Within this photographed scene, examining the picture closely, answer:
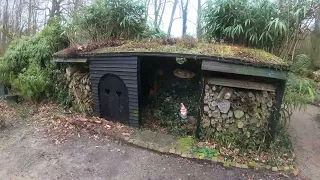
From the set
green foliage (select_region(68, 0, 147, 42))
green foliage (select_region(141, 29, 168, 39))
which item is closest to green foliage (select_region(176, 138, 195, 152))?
green foliage (select_region(141, 29, 168, 39))

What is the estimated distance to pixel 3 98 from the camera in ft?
24.1

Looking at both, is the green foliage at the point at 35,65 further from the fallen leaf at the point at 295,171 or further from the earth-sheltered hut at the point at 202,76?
the fallen leaf at the point at 295,171

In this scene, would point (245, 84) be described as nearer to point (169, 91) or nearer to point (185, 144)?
point (185, 144)

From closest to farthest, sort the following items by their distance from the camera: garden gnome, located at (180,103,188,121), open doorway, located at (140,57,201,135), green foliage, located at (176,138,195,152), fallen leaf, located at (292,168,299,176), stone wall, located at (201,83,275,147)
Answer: fallen leaf, located at (292,168,299,176) < stone wall, located at (201,83,275,147) < green foliage, located at (176,138,195,152) < garden gnome, located at (180,103,188,121) < open doorway, located at (140,57,201,135)

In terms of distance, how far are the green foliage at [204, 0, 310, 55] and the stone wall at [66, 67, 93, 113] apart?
12.1 feet

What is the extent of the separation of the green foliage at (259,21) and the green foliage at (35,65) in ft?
16.0

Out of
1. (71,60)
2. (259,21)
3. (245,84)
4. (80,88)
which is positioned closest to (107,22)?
(71,60)

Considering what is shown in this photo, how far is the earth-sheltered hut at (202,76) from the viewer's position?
13.2ft

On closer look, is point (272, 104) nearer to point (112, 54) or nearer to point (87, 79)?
point (112, 54)

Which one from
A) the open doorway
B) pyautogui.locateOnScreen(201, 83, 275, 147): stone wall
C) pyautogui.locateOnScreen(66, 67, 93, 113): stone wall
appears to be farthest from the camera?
pyautogui.locateOnScreen(66, 67, 93, 113): stone wall

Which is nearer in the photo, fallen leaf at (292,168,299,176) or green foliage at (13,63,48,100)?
fallen leaf at (292,168,299,176)

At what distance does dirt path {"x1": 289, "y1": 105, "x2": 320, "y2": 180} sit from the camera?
4.00 metres

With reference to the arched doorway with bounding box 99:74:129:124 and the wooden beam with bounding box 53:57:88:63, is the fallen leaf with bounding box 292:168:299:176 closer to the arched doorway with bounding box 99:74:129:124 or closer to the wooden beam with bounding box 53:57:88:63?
the arched doorway with bounding box 99:74:129:124

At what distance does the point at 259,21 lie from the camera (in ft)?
17.0
